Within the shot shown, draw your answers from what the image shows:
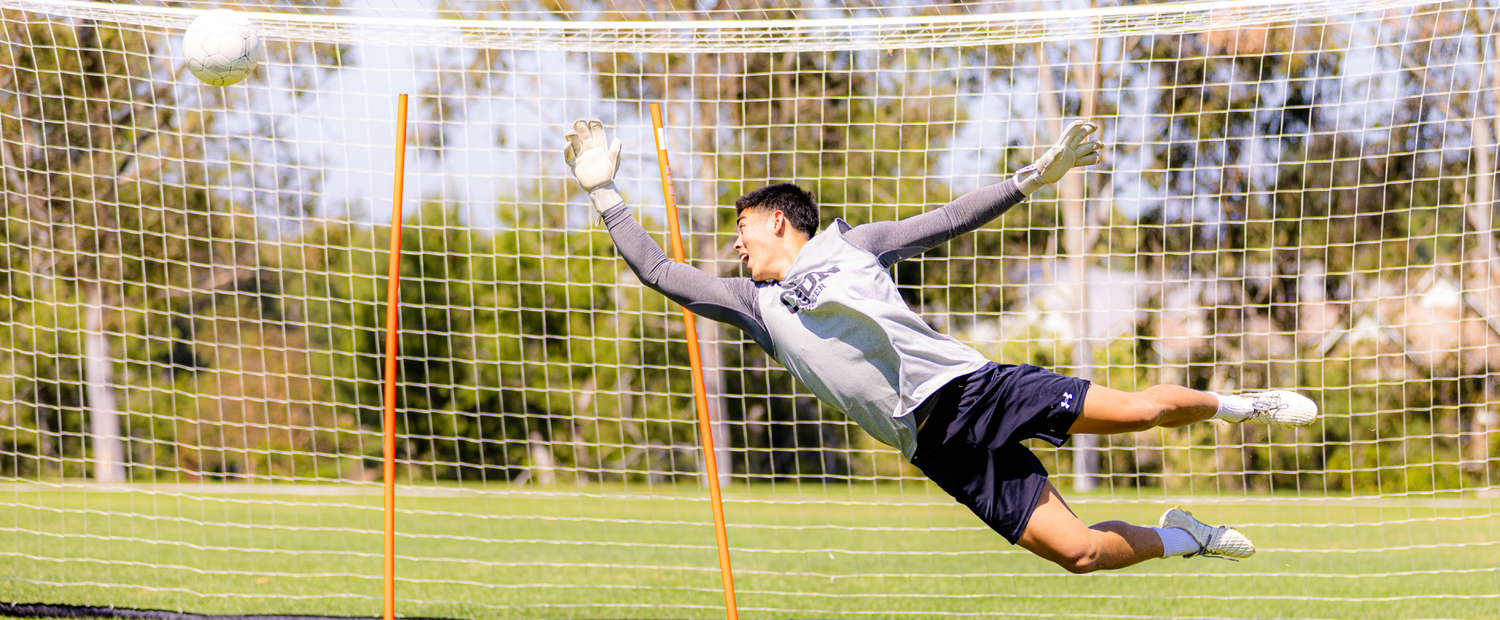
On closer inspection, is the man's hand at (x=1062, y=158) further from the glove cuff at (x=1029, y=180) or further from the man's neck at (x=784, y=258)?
the man's neck at (x=784, y=258)

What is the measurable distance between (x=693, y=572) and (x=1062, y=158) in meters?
5.04

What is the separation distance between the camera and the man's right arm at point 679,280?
3963 millimetres

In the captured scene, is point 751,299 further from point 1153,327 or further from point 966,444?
point 1153,327

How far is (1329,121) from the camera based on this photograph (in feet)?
51.2

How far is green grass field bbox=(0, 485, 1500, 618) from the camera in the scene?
6539 mm

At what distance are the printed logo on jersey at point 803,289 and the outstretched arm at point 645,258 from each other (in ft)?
0.67

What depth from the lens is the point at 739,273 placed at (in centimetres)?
1628

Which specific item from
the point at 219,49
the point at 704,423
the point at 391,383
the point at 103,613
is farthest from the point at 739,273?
the point at 391,383

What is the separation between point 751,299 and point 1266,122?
40.4 ft

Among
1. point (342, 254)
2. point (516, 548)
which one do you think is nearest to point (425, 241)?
point (342, 254)

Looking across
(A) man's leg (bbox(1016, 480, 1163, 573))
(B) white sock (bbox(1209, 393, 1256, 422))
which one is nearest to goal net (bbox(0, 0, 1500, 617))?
(B) white sock (bbox(1209, 393, 1256, 422))

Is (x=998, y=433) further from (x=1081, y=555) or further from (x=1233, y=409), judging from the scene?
(x=1233, y=409)

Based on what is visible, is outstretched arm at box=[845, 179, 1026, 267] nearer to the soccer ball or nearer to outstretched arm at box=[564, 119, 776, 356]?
outstretched arm at box=[564, 119, 776, 356]

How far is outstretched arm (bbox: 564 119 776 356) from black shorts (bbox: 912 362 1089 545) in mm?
738
